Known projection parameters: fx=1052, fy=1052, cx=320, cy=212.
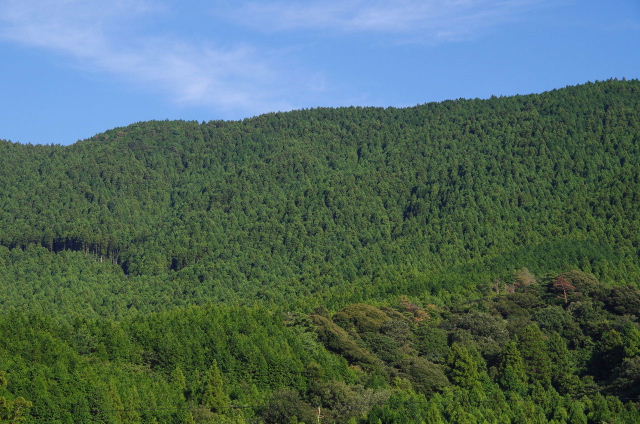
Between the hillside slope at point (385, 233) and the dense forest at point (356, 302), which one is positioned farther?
the hillside slope at point (385, 233)

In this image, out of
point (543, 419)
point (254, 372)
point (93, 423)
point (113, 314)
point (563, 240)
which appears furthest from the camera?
point (563, 240)

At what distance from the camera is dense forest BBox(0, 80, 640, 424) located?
3152 inches

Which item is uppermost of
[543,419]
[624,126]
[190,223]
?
[624,126]

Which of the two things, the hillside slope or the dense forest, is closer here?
the dense forest

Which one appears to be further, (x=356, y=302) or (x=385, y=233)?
(x=385, y=233)

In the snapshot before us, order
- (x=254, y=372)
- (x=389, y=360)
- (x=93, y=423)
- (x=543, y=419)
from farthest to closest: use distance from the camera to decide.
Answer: (x=389, y=360) → (x=254, y=372) → (x=543, y=419) → (x=93, y=423)

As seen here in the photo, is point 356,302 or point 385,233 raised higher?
point 385,233

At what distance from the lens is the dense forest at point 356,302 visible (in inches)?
3152

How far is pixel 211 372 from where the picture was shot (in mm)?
83812

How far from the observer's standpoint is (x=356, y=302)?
4929 inches

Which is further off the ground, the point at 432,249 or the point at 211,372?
the point at 432,249

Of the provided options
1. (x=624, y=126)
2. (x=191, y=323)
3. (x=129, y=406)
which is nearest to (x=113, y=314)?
(x=191, y=323)

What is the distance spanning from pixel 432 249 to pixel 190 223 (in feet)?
172

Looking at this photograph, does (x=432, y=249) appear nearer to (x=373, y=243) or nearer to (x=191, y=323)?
(x=373, y=243)
